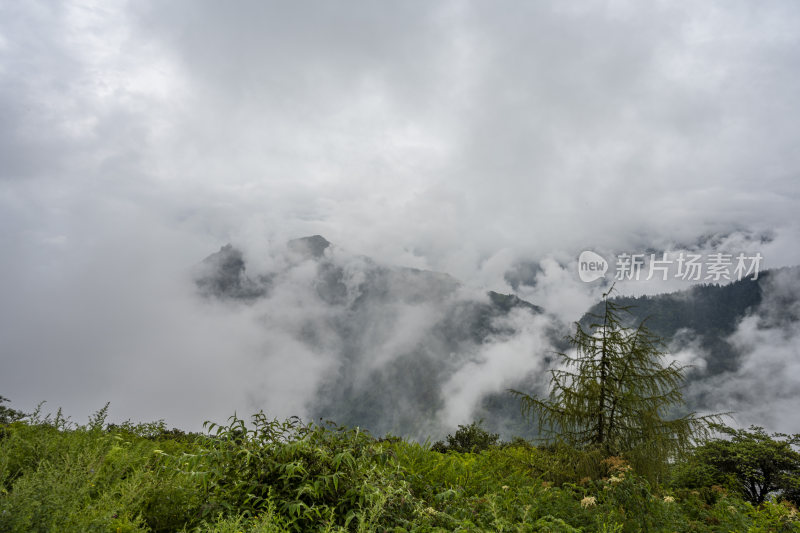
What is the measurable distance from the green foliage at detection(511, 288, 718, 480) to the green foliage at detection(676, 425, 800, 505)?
9241 millimetres

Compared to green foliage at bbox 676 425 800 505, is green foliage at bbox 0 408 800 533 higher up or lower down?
lower down

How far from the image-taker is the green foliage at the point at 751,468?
1499 cm

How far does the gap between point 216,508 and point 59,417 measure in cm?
299

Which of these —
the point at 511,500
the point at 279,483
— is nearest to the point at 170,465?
the point at 279,483

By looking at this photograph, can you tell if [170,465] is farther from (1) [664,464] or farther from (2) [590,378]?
(1) [664,464]

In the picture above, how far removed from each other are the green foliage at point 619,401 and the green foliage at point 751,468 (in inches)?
364

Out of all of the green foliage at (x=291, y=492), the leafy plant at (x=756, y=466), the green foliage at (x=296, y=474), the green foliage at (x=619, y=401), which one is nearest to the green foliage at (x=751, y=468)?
the leafy plant at (x=756, y=466)

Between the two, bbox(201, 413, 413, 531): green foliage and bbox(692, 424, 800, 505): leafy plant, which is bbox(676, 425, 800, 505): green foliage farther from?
bbox(201, 413, 413, 531): green foliage

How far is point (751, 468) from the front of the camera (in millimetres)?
16188

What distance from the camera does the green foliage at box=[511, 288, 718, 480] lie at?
25.2 feet

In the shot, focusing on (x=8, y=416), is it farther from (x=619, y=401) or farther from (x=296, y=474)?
(x=619, y=401)

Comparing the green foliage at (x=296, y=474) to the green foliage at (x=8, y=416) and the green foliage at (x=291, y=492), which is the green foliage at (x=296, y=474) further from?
the green foliage at (x=8, y=416)

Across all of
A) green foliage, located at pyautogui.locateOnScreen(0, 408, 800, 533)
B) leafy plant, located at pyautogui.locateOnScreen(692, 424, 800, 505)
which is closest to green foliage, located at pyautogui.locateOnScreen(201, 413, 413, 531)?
green foliage, located at pyautogui.locateOnScreen(0, 408, 800, 533)

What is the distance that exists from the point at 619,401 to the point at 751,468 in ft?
45.6
